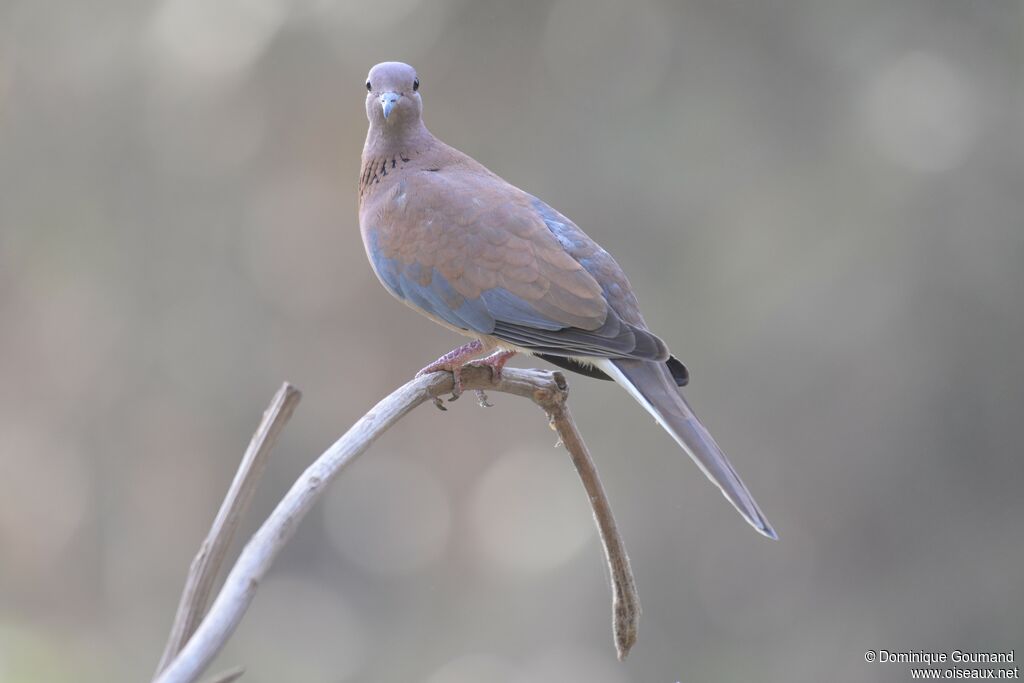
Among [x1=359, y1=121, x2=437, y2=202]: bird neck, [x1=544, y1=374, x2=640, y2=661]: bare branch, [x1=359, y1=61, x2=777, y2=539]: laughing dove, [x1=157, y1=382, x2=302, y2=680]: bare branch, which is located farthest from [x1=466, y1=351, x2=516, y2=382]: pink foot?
[x1=157, y1=382, x2=302, y2=680]: bare branch

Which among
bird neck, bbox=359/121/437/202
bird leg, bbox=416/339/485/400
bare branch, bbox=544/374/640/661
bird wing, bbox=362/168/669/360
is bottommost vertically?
bare branch, bbox=544/374/640/661

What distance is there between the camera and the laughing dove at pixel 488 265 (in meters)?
2.06

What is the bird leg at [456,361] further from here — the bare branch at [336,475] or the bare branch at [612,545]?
the bare branch at [612,545]

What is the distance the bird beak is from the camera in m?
2.37

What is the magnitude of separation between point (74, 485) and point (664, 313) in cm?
298

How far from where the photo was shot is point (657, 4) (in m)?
5.25

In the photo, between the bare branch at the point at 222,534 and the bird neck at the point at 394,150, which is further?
the bird neck at the point at 394,150

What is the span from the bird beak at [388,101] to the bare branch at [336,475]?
2.12 ft

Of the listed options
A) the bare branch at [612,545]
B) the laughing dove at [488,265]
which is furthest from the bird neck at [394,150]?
the bare branch at [612,545]

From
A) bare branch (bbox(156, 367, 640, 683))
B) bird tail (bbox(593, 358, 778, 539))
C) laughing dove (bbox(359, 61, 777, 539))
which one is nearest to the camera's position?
bare branch (bbox(156, 367, 640, 683))

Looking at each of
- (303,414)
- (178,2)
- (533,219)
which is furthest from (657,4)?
(533,219)

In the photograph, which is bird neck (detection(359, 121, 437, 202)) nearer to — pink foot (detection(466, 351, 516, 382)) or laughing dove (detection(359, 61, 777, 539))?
laughing dove (detection(359, 61, 777, 539))

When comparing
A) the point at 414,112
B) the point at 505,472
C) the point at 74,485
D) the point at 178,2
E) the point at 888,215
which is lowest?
the point at 505,472

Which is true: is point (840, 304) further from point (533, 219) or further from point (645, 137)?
point (533, 219)
